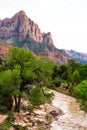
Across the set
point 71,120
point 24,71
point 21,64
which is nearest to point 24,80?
point 24,71

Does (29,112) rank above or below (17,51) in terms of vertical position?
below

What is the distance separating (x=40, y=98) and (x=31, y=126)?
20.7 feet

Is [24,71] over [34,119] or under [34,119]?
over

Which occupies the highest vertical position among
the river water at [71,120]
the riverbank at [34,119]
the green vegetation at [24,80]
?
the green vegetation at [24,80]

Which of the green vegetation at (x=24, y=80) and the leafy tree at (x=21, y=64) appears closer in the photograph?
the green vegetation at (x=24, y=80)

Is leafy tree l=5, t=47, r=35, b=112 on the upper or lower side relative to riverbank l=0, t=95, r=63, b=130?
upper

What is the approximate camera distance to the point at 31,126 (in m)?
46.8

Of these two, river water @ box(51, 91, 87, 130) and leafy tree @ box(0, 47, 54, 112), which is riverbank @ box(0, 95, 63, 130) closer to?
river water @ box(51, 91, 87, 130)

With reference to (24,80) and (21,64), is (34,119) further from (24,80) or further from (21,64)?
(21,64)

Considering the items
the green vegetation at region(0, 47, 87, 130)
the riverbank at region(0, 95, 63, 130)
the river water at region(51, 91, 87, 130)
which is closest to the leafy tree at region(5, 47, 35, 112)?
the green vegetation at region(0, 47, 87, 130)

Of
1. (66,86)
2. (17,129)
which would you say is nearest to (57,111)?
(17,129)

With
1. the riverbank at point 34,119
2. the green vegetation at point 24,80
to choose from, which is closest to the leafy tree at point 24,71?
the green vegetation at point 24,80

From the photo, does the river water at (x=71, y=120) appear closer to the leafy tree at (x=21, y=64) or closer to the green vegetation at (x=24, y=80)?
the green vegetation at (x=24, y=80)

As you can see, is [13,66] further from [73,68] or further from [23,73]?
[73,68]
